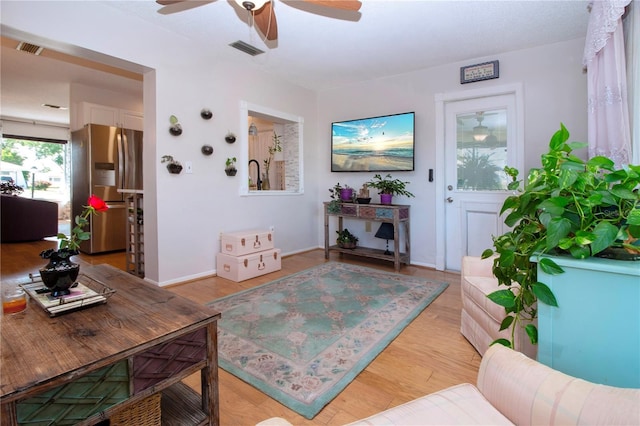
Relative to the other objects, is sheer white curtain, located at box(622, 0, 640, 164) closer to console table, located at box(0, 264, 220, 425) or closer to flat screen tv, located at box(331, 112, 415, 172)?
flat screen tv, located at box(331, 112, 415, 172)

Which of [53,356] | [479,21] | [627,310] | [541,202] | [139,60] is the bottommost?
[53,356]

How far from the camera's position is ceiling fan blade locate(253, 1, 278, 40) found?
205 centimetres

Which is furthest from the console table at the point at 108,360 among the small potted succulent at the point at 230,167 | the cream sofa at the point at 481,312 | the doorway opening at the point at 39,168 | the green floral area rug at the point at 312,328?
the doorway opening at the point at 39,168

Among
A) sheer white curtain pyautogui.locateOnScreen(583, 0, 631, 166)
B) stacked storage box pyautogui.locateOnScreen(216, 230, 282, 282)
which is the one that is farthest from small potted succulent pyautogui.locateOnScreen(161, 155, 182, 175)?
sheer white curtain pyautogui.locateOnScreen(583, 0, 631, 166)

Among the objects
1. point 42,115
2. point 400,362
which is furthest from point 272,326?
point 42,115

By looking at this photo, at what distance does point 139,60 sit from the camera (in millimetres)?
2818

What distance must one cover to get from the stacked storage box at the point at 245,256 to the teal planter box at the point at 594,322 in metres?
2.79

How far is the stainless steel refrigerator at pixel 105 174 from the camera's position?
14.6 feet

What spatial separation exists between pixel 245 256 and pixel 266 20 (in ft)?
7.37

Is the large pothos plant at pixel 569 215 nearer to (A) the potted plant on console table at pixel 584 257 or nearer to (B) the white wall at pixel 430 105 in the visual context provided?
(A) the potted plant on console table at pixel 584 257

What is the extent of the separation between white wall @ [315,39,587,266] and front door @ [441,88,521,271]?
0.16 m

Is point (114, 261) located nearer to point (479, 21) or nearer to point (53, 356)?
point (53, 356)

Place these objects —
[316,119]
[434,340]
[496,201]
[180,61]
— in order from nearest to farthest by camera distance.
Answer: [434,340] → [180,61] → [496,201] → [316,119]

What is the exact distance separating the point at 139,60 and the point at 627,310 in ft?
11.8
